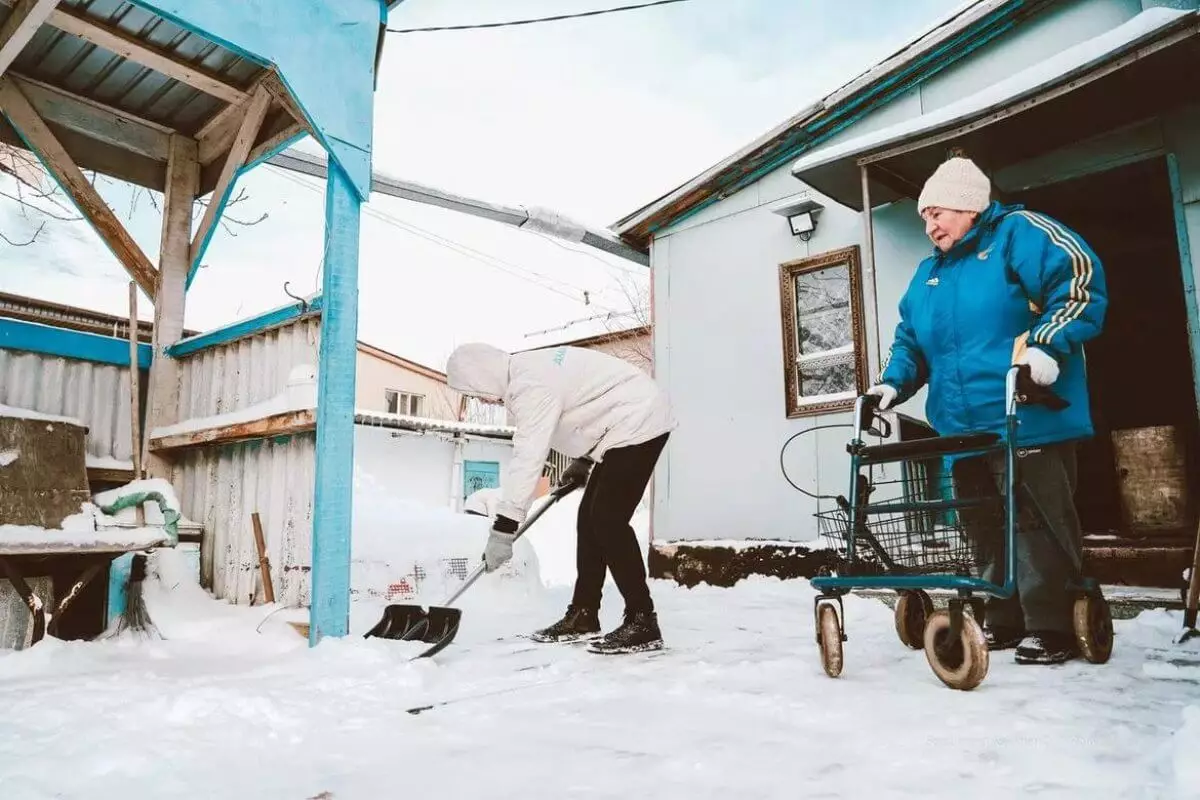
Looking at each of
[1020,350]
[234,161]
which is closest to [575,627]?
[1020,350]

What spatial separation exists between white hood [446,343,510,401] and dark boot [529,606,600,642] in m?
1.16

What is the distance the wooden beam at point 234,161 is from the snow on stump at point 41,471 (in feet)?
4.69

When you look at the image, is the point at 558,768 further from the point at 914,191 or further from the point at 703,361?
the point at 703,361

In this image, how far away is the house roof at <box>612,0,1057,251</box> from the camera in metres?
5.51

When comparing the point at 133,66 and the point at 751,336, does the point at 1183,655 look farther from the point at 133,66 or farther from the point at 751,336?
the point at 133,66

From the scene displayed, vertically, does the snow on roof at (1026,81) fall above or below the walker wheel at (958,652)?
above

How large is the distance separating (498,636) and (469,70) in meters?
10.6

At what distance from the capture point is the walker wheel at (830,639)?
255cm

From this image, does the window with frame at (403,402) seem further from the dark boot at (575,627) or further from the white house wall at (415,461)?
the dark boot at (575,627)

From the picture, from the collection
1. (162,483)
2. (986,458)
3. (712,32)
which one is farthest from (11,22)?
(712,32)

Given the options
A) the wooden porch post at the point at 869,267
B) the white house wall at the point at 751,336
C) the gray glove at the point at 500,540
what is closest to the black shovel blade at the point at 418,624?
the gray glove at the point at 500,540

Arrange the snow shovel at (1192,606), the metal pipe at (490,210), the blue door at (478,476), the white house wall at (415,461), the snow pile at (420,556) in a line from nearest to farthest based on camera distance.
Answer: the snow shovel at (1192,606) → the snow pile at (420,556) → the metal pipe at (490,210) → the white house wall at (415,461) → the blue door at (478,476)

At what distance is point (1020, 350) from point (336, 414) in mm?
2774

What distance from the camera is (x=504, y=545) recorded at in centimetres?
327
